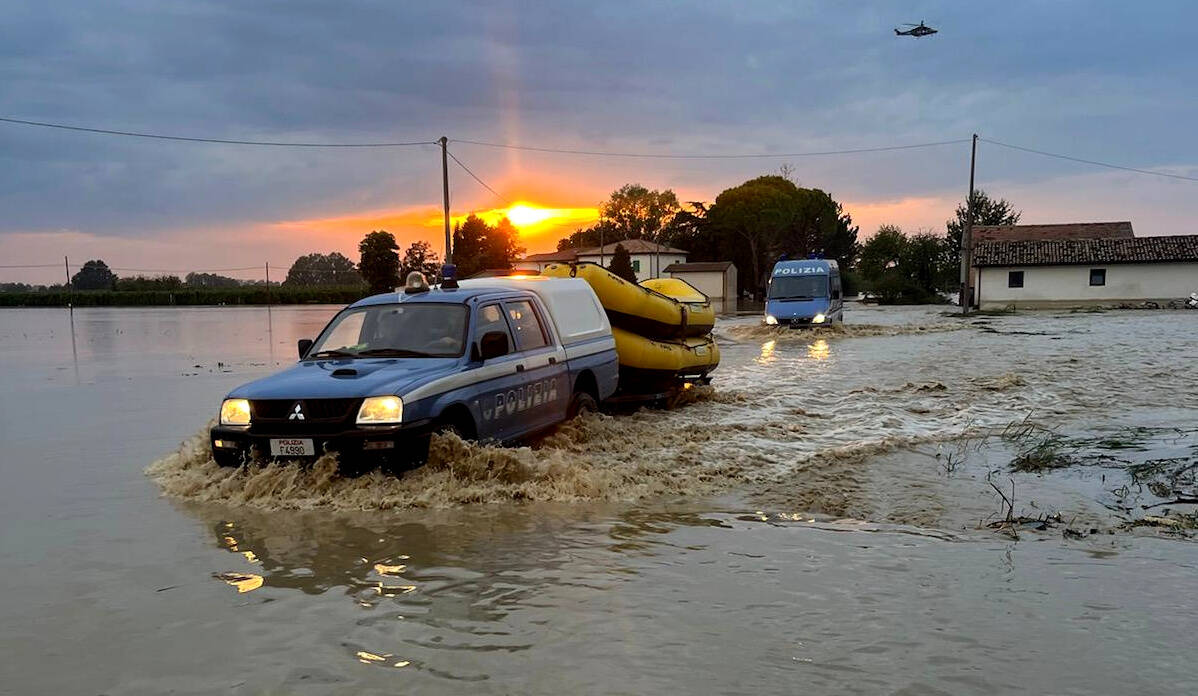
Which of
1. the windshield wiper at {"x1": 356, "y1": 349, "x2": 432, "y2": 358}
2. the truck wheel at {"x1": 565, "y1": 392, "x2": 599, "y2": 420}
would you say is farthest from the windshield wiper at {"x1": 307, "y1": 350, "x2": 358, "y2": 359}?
the truck wheel at {"x1": 565, "y1": 392, "x2": 599, "y2": 420}

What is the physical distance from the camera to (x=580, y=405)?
9.46 metres

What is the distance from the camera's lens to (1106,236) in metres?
60.6

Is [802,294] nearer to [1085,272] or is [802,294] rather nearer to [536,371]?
[536,371]

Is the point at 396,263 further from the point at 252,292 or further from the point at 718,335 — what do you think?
the point at 718,335

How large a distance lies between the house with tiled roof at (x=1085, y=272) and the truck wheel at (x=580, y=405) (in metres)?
47.0

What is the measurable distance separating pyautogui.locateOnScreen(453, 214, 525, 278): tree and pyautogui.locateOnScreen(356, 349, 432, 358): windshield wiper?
220ft

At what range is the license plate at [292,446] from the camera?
21.9ft

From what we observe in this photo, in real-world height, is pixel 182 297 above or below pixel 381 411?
above

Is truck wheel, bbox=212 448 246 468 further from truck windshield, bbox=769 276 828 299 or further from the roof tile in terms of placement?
the roof tile

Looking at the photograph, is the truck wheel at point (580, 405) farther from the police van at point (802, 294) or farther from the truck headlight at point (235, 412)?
→ the police van at point (802, 294)

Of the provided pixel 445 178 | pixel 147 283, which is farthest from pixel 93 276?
pixel 445 178

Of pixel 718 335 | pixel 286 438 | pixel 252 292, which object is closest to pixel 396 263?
pixel 252 292

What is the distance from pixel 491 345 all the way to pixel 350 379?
1342mm

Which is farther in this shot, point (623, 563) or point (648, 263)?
point (648, 263)
